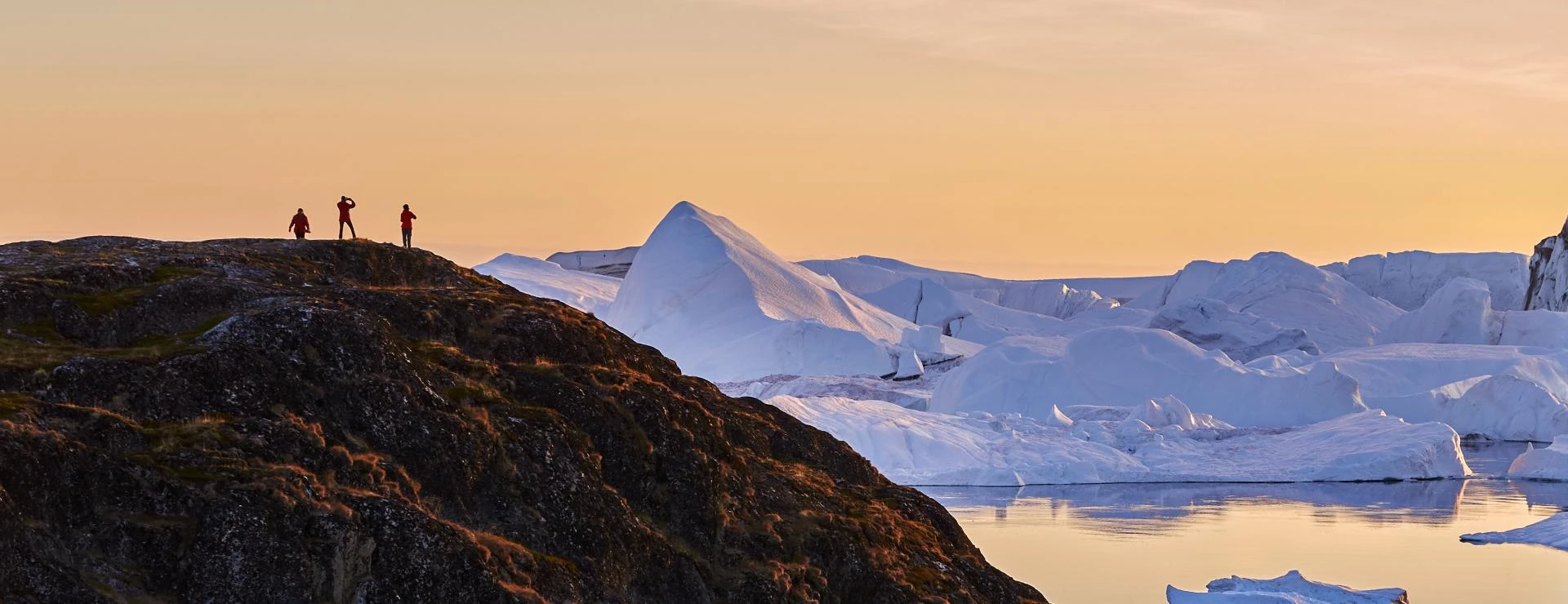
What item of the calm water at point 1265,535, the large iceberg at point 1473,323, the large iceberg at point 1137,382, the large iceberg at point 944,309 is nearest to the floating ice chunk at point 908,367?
the large iceberg at point 1137,382

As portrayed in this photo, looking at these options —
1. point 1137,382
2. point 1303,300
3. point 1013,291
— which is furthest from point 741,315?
point 1013,291

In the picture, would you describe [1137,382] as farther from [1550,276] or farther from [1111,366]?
[1550,276]

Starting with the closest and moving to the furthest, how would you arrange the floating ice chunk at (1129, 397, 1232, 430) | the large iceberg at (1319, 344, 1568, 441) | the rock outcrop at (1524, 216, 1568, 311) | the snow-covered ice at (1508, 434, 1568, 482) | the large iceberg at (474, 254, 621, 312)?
1. the snow-covered ice at (1508, 434, 1568, 482)
2. the floating ice chunk at (1129, 397, 1232, 430)
3. the large iceberg at (1319, 344, 1568, 441)
4. the rock outcrop at (1524, 216, 1568, 311)
5. the large iceberg at (474, 254, 621, 312)

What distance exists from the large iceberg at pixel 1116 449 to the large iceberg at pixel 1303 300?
122 ft

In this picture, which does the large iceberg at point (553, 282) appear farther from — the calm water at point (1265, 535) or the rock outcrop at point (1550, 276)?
the calm water at point (1265, 535)

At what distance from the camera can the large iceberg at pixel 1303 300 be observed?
306 feet

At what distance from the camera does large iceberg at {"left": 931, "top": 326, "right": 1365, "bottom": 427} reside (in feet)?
197

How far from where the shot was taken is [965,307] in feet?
350

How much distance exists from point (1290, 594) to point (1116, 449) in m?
29.9

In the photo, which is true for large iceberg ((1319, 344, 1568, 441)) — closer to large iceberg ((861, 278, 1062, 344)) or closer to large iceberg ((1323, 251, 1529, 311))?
large iceberg ((861, 278, 1062, 344))

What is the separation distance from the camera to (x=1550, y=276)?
9256cm

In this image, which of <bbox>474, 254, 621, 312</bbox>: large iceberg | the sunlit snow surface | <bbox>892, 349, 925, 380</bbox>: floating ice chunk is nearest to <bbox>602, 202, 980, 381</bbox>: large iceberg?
the sunlit snow surface

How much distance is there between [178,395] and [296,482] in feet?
4.59

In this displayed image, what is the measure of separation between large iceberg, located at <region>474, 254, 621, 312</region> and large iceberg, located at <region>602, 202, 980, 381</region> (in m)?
9.04
